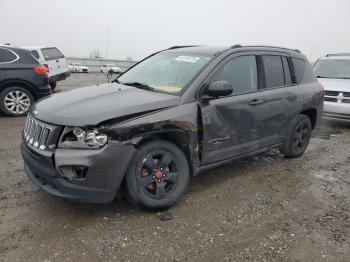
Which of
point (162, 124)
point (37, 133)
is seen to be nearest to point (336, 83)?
point (162, 124)

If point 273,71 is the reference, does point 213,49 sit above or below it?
above

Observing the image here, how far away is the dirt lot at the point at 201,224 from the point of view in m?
3.11

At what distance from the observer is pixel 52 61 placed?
1392 cm

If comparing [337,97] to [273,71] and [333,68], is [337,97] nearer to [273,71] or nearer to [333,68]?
[333,68]

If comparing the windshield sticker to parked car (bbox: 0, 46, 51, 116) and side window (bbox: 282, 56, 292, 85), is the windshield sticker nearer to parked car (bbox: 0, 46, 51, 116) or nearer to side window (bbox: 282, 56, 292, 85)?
side window (bbox: 282, 56, 292, 85)

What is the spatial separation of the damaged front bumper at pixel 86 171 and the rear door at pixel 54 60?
1111 centimetres

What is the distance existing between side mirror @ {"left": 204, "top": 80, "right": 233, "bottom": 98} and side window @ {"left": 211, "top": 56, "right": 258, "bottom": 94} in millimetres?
215

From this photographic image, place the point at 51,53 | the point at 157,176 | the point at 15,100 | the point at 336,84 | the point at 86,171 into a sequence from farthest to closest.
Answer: the point at 51,53 < the point at 336,84 < the point at 15,100 < the point at 157,176 < the point at 86,171

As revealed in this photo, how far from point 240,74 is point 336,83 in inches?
218

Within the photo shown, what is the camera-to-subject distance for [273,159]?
5.88 m

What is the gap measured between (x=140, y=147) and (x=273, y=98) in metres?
2.25

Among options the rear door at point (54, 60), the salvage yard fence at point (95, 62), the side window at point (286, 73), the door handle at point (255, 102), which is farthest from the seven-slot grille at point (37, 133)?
the salvage yard fence at point (95, 62)

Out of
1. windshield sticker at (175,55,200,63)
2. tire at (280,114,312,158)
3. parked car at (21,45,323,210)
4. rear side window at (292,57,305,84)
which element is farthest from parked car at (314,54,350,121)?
windshield sticker at (175,55,200,63)

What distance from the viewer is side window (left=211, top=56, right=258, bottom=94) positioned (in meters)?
4.39
